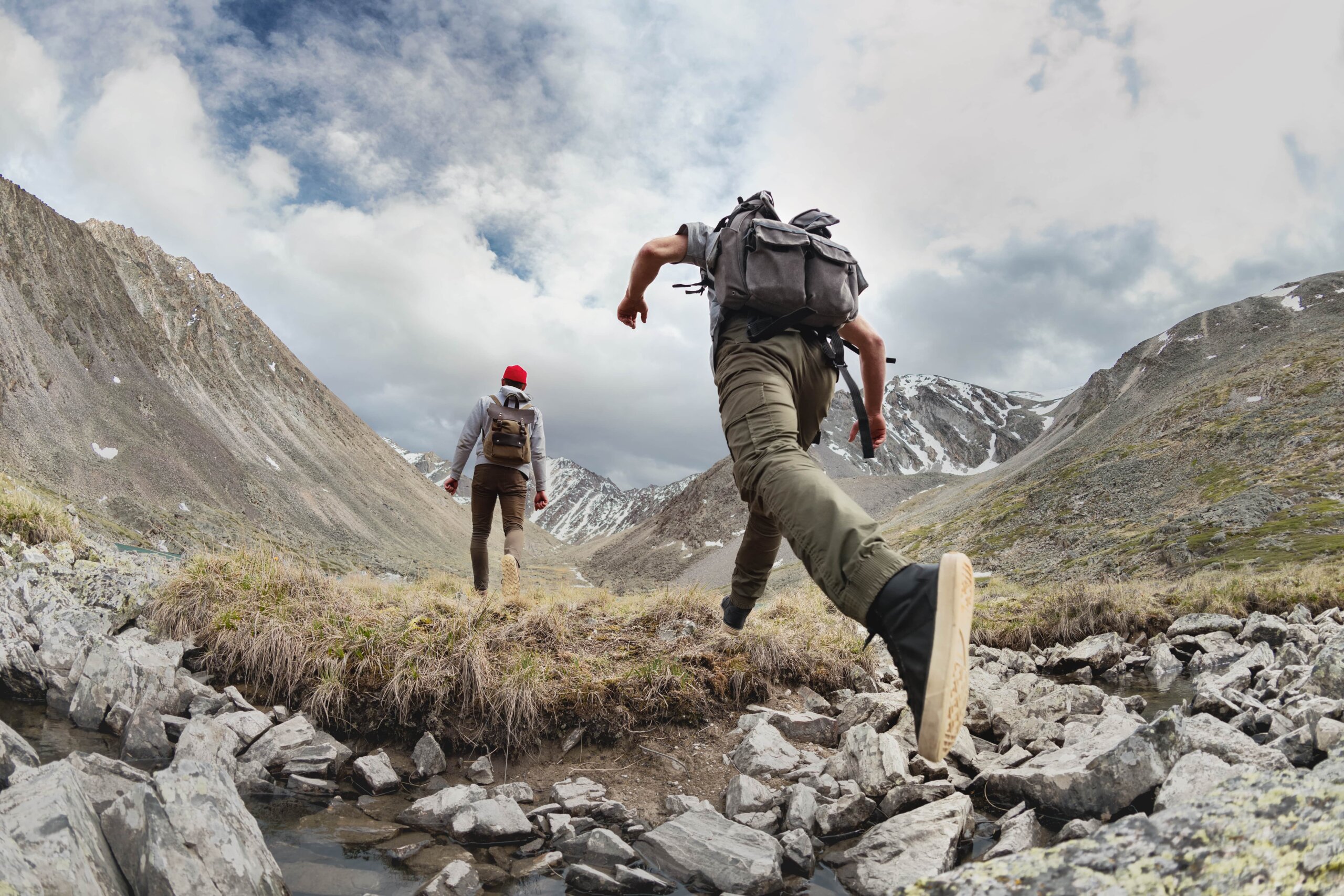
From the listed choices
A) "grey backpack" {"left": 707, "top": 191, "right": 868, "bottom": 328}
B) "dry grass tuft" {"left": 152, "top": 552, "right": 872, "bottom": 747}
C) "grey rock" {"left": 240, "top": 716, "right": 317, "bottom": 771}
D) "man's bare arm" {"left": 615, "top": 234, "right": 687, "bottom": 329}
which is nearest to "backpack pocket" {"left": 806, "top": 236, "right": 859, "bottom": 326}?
"grey backpack" {"left": 707, "top": 191, "right": 868, "bottom": 328}

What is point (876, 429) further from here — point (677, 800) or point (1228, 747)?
point (677, 800)

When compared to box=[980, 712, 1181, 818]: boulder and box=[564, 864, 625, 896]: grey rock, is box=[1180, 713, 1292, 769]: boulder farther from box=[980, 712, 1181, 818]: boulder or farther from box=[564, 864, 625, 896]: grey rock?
box=[564, 864, 625, 896]: grey rock

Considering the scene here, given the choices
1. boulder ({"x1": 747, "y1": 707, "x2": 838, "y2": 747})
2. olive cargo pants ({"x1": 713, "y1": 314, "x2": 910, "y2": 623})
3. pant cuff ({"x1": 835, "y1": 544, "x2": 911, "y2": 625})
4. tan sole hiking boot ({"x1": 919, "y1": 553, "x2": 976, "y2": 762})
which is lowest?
boulder ({"x1": 747, "y1": 707, "x2": 838, "y2": 747})

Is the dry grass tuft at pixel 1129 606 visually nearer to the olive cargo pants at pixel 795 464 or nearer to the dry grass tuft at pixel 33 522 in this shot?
the olive cargo pants at pixel 795 464

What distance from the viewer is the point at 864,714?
463cm

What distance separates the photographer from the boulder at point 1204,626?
954 cm

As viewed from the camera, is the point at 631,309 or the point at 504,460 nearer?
the point at 631,309

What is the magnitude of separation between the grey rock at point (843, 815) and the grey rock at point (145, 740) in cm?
355

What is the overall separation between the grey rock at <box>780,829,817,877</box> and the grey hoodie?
565 cm

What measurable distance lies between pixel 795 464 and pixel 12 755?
3.55m

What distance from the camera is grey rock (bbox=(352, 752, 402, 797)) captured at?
3.73m

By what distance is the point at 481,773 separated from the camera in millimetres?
3982

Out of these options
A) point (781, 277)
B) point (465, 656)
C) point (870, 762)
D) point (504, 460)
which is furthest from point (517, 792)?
point (504, 460)

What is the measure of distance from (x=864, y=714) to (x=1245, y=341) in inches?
3994
